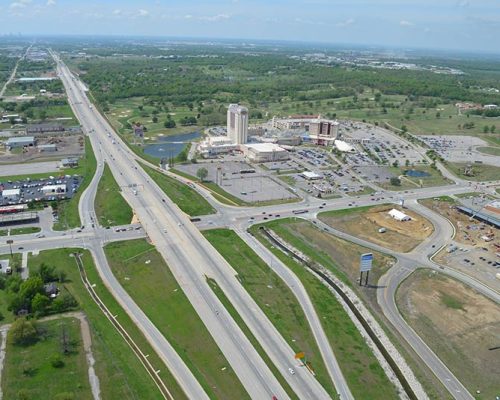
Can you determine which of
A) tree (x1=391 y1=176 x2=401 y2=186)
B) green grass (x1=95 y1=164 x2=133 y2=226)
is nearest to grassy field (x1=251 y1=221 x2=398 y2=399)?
green grass (x1=95 y1=164 x2=133 y2=226)

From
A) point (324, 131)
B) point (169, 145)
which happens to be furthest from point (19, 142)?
point (324, 131)

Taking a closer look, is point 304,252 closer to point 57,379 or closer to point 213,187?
point 213,187

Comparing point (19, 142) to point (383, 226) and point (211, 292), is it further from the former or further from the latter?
point (383, 226)

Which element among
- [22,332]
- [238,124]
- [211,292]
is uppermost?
[238,124]

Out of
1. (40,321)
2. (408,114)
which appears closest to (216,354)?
(40,321)

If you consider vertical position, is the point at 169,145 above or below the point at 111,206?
below

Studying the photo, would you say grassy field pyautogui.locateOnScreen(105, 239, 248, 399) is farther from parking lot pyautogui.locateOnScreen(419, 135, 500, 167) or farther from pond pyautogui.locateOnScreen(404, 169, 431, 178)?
parking lot pyautogui.locateOnScreen(419, 135, 500, 167)

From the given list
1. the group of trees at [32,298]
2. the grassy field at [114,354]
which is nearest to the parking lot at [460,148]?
the grassy field at [114,354]
